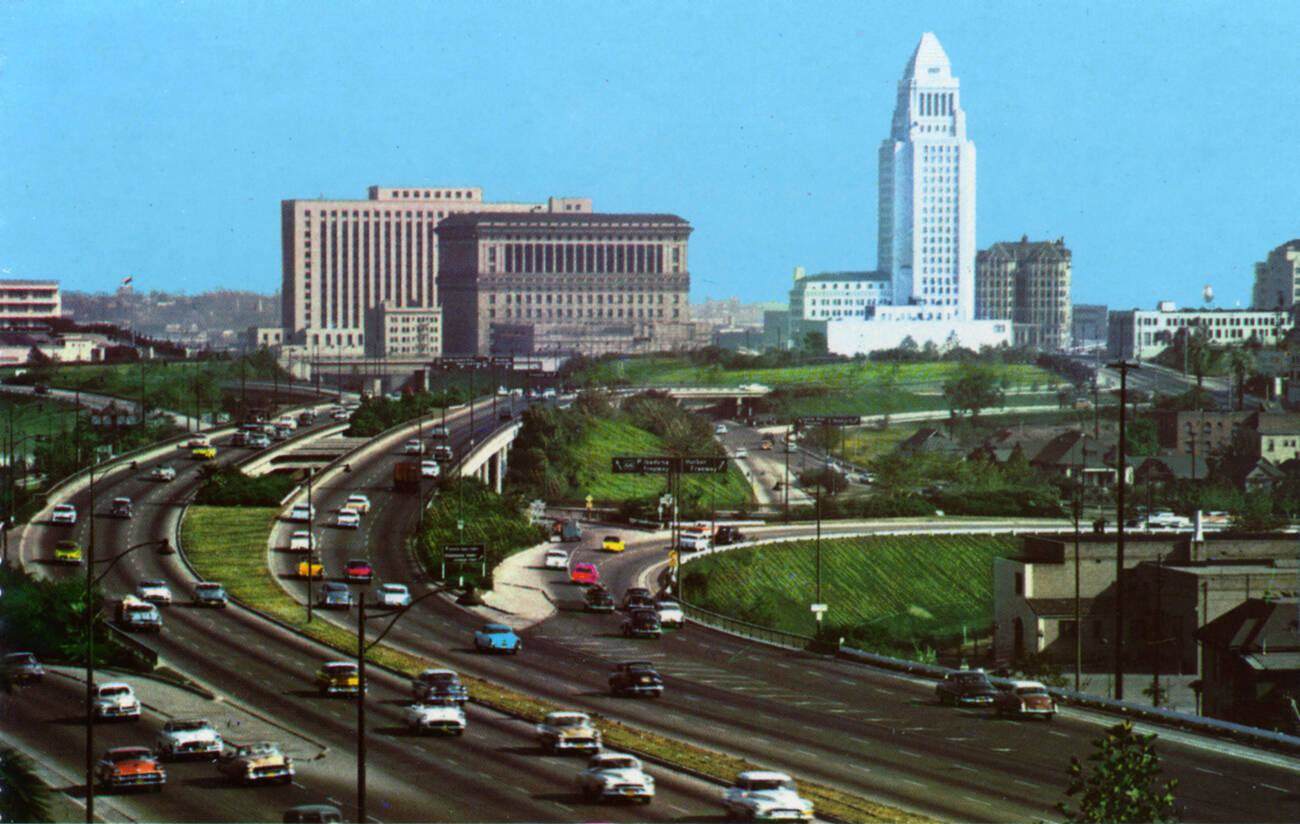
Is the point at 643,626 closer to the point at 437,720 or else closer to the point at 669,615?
the point at 669,615

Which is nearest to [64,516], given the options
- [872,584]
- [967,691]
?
[872,584]

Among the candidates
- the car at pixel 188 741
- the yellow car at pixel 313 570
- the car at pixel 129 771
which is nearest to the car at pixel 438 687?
the car at pixel 188 741

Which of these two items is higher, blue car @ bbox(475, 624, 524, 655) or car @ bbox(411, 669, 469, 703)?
car @ bbox(411, 669, 469, 703)

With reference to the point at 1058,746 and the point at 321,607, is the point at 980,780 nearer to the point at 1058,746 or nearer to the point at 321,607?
the point at 1058,746

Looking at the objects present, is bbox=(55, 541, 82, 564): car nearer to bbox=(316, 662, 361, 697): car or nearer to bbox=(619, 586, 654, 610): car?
bbox=(619, 586, 654, 610): car

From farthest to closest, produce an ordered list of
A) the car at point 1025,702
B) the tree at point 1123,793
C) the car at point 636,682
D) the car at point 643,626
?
the car at point 643,626
the car at point 636,682
the car at point 1025,702
the tree at point 1123,793

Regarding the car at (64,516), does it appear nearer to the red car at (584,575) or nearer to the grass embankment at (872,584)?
the red car at (584,575)

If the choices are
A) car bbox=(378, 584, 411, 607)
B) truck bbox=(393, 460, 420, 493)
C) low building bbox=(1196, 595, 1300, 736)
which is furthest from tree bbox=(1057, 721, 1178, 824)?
truck bbox=(393, 460, 420, 493)
